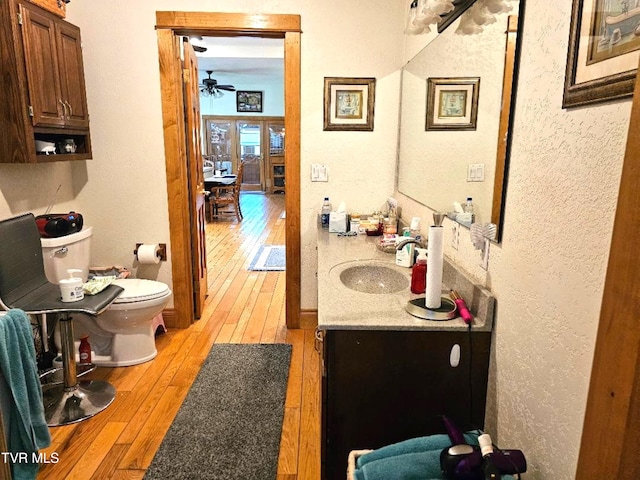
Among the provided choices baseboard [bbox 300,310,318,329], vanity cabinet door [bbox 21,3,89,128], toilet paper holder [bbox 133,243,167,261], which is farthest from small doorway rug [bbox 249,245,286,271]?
vanity cabinet door [bbox 21,3,89,128]

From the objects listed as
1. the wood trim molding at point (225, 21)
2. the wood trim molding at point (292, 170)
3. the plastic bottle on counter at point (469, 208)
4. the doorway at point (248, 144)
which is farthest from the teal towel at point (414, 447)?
the doorway at point (248, 144)

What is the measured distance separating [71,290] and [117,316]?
0.51m

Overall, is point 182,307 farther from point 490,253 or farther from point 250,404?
point 490,253

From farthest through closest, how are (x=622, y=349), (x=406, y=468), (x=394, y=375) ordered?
1. (x=394, y=375)
2. (x=406, y=468)
3. (x=622, y=349)

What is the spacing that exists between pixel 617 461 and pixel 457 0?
1.71 meters

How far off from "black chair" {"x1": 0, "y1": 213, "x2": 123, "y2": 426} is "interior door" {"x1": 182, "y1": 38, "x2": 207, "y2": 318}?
982 millimetres

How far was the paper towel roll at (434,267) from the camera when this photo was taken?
4.57 feet

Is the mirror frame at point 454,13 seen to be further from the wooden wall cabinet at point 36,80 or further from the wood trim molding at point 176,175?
the wooden wall cabinet at point 36,80

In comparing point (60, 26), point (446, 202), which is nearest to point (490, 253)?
point (446, 202)

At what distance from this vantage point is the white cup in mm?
2113

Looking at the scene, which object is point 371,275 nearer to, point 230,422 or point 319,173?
point 230,422

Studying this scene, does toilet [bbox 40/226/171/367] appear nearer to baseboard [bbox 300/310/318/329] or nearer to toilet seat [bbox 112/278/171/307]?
toilet seat [bbox 112/278/171/307]

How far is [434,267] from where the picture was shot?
141 centimetres

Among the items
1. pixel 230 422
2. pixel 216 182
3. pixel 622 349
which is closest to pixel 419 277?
pixel 622 349
